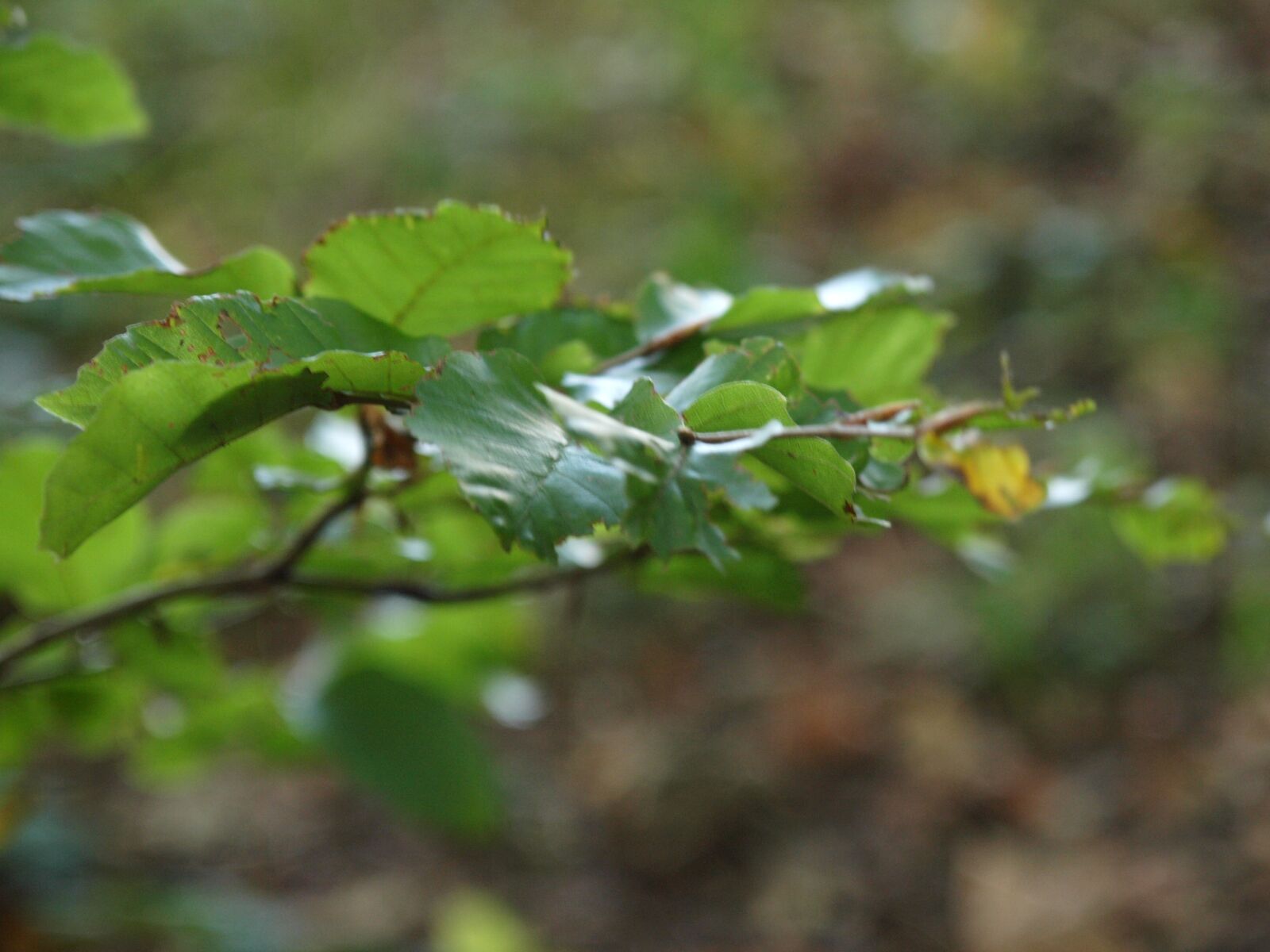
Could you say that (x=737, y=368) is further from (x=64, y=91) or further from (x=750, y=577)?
(x=64, y=91)

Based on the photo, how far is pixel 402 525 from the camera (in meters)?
0.46

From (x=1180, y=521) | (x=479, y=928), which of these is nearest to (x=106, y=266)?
(x=1180, y=521)

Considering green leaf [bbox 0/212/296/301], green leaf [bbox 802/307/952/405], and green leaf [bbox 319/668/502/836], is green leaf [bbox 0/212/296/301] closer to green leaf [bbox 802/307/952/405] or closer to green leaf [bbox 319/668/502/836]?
green leaf [bbox 802/307/952/405]

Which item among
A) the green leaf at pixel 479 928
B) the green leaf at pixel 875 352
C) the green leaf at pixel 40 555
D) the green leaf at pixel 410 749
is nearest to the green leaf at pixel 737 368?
the green leaf at pixel 875 352

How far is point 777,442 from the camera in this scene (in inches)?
11.0

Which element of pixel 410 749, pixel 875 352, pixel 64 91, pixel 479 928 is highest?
pixel 64 91

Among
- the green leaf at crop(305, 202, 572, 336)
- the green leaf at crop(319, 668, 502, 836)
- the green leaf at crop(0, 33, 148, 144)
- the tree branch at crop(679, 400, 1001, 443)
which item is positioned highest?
the green leaf at crop(0, 33, 148, 144)

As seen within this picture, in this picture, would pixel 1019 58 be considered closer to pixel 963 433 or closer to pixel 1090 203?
pixel 1090 203

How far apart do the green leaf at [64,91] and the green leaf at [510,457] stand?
0.94 feet

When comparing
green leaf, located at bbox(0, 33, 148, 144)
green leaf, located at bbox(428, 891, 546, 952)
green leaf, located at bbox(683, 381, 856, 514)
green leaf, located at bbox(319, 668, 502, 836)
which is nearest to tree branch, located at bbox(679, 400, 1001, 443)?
green leaf, located at bbox(683, 381, 856, 514)

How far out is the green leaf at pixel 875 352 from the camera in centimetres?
43

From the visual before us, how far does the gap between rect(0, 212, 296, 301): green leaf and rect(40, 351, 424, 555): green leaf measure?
70 millimetres

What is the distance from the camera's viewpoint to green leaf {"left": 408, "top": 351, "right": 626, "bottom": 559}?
26cm

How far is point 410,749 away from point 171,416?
702 mm
